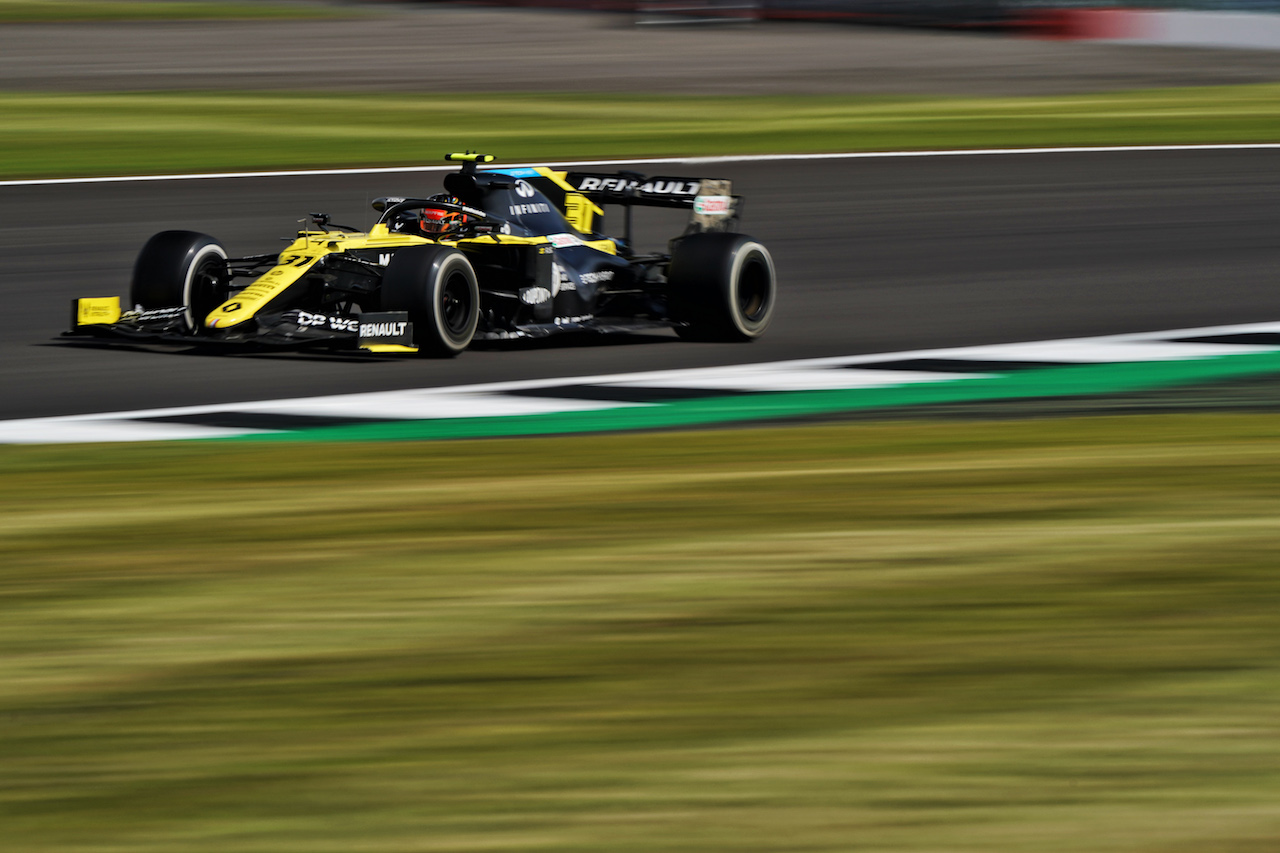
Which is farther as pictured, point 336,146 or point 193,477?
point 336,146

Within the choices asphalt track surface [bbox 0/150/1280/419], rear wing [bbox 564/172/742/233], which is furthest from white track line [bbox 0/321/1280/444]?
rear wing [bbox 564/172/742/233]

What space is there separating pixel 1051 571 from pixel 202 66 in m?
26.2

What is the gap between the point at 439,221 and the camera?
10273 millimetres

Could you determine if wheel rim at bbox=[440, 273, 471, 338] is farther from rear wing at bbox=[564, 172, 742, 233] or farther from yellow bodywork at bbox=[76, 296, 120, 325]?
yellow bodywork at bbox=[76, 296, 120, 325]

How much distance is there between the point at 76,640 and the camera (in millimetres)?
4602

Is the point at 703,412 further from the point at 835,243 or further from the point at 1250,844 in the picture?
the point at 835,243

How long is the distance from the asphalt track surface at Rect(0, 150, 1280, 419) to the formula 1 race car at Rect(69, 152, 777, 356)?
0.16 meters

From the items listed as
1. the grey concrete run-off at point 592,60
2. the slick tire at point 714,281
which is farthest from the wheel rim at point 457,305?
the grey concrete run-off at point 592,60

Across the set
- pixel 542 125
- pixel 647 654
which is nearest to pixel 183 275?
pixel 647 654

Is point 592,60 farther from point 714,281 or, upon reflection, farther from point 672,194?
point 714,281

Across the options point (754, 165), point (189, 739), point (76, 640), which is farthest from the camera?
point (754, 165)

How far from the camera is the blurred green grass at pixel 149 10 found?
38.7 metres

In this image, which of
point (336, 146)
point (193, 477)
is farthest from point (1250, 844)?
point (336, 146)

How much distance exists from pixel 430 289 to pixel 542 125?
13580 mm
